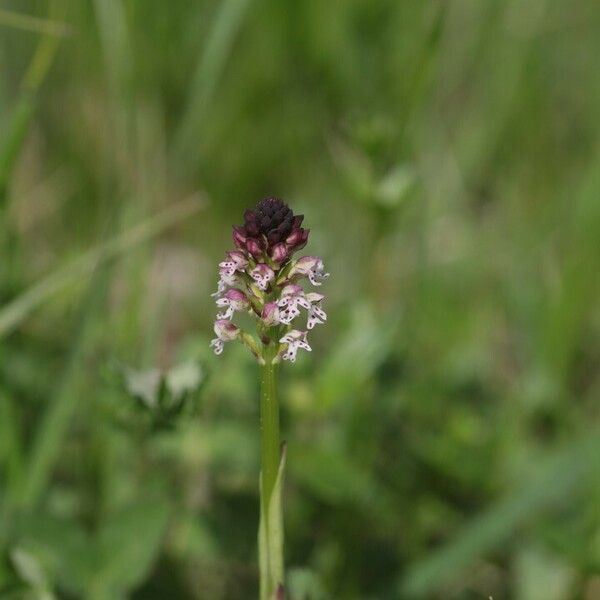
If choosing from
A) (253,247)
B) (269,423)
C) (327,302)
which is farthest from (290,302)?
(327,302)

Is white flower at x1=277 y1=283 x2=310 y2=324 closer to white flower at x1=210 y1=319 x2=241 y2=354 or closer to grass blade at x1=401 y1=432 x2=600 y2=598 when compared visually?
white flower at x1=210 y1=319 x2=241 y2=354

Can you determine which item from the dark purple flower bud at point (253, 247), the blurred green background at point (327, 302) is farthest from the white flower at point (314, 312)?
the blurred green background at point (327, 302)

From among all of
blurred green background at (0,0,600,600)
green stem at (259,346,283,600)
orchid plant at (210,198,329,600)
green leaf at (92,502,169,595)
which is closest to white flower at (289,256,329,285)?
orchid plant at (210,198,329,600)

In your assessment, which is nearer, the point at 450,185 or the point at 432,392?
the point at 432,392

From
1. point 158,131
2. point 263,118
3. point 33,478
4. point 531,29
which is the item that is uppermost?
point 531,29

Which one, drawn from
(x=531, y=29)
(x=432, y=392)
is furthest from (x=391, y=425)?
(x=531, y=29)

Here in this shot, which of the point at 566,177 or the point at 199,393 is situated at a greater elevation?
the point at 566,177

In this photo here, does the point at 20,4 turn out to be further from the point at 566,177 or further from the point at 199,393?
the point at 199,393

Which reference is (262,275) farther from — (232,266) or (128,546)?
(128,546)
